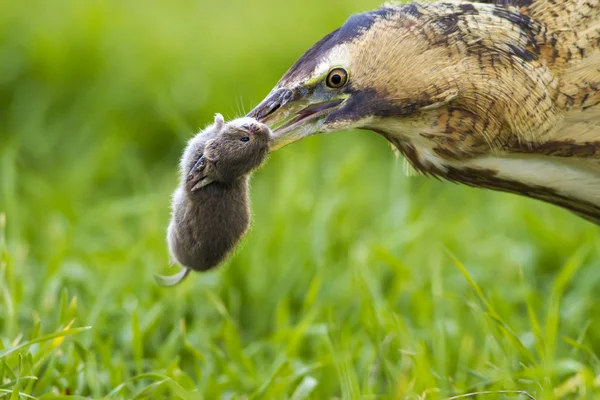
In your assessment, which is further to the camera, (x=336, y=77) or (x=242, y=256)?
(x=242, y=256)

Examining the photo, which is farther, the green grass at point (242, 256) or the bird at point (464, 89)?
the green grass at point (242, 256)

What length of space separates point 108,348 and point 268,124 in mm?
866

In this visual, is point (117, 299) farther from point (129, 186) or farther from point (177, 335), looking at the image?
point (129, 186)

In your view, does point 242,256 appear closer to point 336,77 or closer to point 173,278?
point 173,278

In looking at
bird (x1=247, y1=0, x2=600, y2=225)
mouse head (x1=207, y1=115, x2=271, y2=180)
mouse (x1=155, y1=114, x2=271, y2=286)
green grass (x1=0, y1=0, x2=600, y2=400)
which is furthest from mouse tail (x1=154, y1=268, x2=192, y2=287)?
bird (x1=247, y1=0, x2=600, y2=225)

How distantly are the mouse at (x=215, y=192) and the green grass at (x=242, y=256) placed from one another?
0.35m

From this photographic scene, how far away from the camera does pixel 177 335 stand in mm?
3600

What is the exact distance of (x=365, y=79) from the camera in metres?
2.95

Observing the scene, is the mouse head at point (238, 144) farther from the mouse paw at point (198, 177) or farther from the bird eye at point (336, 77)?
the bird eye at point (336, 77)

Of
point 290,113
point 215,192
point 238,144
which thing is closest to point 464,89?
point 290,113

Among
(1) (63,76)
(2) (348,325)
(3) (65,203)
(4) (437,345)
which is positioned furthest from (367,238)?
(1) (63,76)

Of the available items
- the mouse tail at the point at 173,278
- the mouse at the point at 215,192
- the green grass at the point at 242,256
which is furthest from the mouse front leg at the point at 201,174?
the green grass at the point at 242,256

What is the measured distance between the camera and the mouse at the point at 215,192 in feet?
9.55

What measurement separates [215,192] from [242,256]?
1.18 meters
